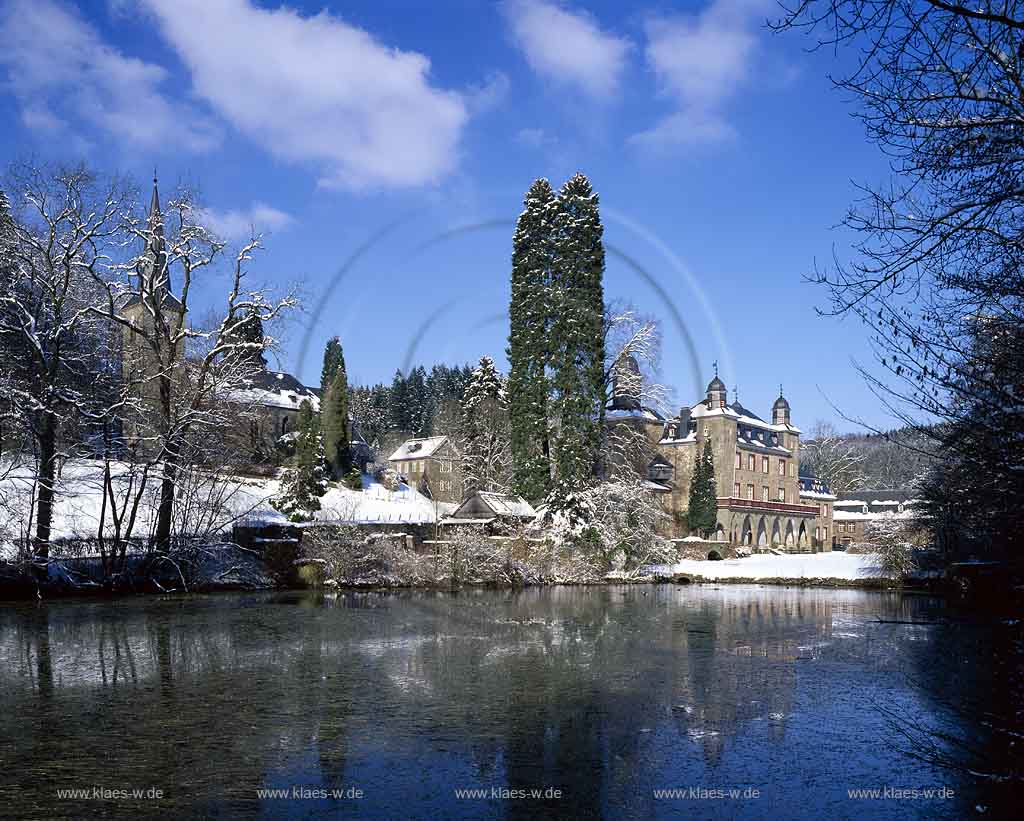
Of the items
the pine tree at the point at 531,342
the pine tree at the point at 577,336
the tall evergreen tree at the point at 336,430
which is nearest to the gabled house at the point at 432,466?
the tall evergreen tree at the point at 336,430

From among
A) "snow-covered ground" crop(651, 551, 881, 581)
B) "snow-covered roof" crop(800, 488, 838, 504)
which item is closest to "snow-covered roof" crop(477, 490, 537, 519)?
"snow-covered ground" crop(651, 551, 881, 581)

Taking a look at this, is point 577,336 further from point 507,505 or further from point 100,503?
point 100,503

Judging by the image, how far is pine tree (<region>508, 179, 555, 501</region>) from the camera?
120 feet

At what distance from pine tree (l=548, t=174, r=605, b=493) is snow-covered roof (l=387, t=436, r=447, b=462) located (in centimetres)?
3888

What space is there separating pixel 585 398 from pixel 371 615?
A: 1887cm

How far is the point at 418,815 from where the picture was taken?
5.64 meters

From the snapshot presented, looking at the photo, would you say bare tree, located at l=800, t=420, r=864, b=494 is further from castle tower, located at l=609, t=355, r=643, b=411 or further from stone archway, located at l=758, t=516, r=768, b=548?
castle tower, located at l=609, t=355, r=643, b=411

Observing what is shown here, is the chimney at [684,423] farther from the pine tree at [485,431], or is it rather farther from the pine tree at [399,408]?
the pine tree at [399,408]

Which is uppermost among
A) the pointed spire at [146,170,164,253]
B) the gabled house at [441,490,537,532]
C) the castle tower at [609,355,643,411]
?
the pointed spire at [146,170,164,253]

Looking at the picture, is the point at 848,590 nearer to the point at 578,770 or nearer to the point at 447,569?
the point at 447,569

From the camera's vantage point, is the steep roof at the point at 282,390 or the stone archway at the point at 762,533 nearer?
the steep roof at the point at 282,390

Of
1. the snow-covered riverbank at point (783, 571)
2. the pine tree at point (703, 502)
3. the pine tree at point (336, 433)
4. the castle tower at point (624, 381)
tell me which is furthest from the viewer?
the pine tree at point (703, 502)

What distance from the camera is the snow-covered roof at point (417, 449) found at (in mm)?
75438

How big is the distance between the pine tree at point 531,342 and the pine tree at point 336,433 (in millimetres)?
17740
